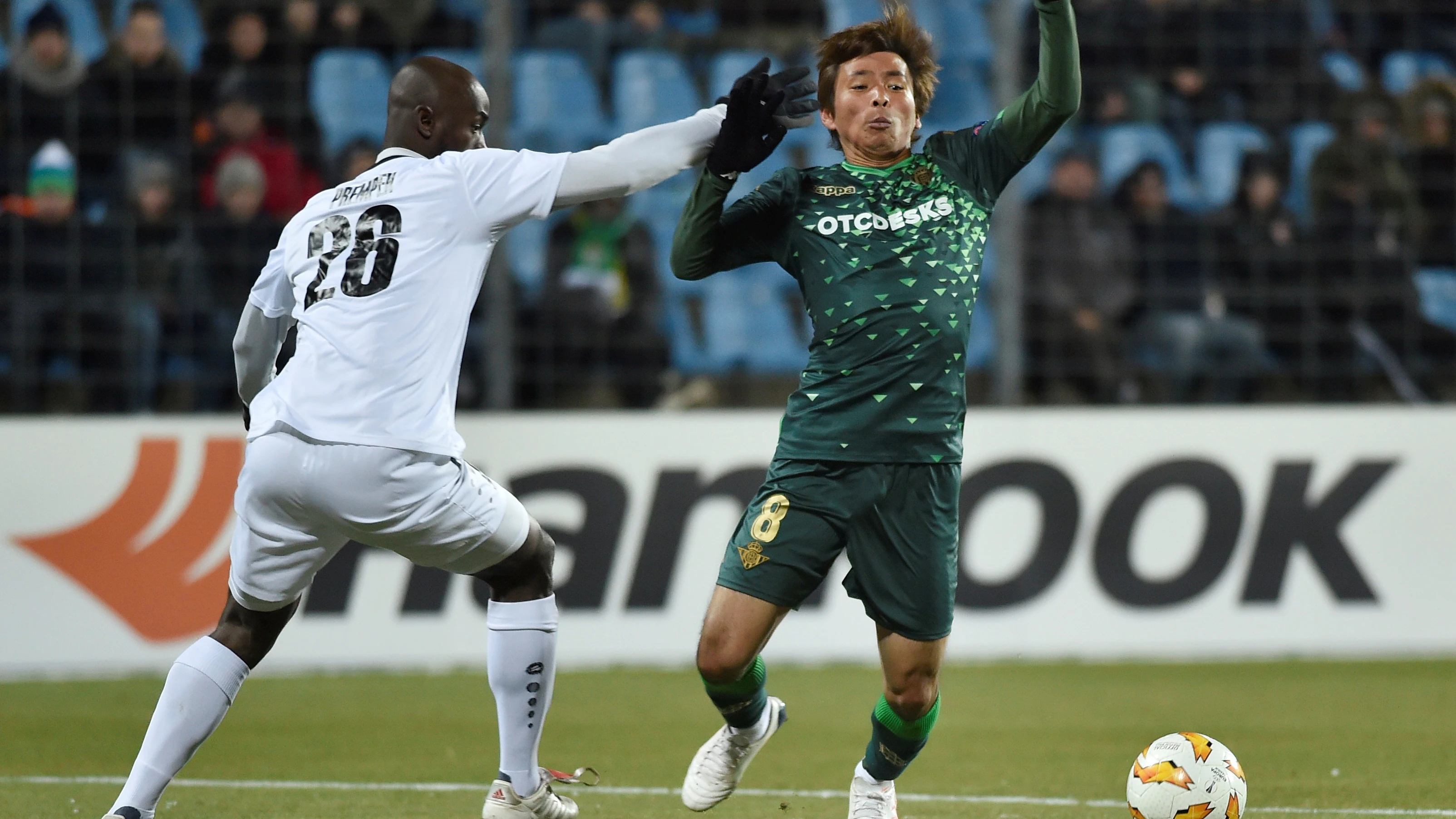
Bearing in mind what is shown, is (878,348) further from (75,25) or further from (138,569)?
(75,25)

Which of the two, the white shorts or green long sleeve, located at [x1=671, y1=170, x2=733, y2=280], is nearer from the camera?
the white shorts

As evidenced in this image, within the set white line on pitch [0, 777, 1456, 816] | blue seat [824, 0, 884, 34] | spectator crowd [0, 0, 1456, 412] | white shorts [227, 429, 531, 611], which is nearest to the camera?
white shorts [227, 429, 531, 611]

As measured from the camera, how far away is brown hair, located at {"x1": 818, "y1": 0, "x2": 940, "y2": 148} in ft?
15.2

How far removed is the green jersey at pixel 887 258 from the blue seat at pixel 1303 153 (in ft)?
20.2

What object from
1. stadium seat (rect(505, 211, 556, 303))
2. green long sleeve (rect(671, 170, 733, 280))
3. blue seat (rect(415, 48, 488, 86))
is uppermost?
blue seat (rect(415, 48, 488, 86))

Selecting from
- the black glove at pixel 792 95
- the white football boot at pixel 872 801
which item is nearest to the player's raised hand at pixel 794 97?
the black glove at pixel 792 95

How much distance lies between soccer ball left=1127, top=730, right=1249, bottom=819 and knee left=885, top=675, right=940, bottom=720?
1.96 ft

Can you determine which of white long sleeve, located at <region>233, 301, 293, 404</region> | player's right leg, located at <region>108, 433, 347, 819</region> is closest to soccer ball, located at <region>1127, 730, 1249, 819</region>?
player's right leg, located at <region>108, 433, 347, 819</region>

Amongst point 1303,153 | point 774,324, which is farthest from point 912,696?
point 1303,153

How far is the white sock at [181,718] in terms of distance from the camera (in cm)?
426

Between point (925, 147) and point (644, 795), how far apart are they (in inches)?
88.6

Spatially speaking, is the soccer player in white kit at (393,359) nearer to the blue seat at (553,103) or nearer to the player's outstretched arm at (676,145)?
the player's outstretched arm at (676,145)

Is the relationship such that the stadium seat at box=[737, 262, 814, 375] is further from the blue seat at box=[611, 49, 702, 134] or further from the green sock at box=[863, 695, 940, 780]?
the green sock at box=[863, 695, 940, 780]

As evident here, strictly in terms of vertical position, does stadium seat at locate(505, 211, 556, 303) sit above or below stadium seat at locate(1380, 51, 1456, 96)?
below
